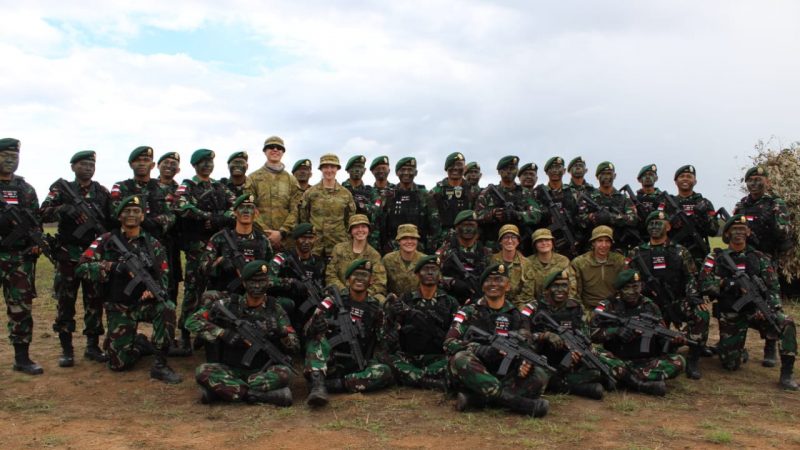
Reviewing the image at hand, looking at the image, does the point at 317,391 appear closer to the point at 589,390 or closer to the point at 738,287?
the point at 589,390

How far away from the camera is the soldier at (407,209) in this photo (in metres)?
10.4

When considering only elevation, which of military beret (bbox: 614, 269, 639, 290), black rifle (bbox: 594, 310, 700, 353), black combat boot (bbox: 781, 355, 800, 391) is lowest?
black combat boot (bbox: 781, 355, 800, 391)

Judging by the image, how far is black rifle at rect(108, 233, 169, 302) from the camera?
8.53 meters

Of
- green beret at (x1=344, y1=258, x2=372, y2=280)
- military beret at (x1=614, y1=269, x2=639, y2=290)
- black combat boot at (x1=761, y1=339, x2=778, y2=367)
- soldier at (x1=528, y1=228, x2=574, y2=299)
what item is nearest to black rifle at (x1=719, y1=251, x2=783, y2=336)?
black combat boot at (x1=761, y1=339, x2=778, y2=367)

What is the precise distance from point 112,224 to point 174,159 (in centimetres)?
158

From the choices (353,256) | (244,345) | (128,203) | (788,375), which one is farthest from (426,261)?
(788,375)

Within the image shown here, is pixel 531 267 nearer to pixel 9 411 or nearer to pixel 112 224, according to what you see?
pixel 112 224

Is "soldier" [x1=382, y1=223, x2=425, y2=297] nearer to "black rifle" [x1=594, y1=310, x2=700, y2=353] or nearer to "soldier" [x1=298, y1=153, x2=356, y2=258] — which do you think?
"soldier" [x1=298, y1=153, x2=356, y2=258]

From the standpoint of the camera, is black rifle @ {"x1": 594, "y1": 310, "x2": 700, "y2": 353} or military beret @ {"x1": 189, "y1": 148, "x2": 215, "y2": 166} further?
Answer: military beret @ {"x1": 189, "y1": 148, "x2": 215, "y2": 166}

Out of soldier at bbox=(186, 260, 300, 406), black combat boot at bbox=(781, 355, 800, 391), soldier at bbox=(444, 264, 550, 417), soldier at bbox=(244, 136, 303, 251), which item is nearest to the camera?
soldier at bbox=(444, 264, 550, 417)

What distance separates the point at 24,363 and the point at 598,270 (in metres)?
7.88

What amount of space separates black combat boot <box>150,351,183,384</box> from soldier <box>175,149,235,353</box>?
0.96m

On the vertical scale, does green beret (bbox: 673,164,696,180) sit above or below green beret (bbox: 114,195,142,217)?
above

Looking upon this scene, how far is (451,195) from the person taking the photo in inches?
417
